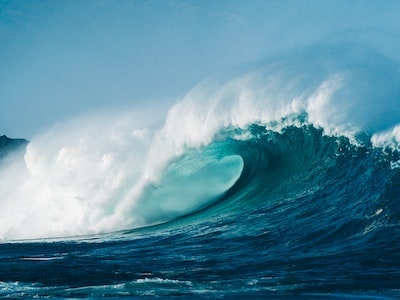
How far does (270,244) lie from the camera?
26.9ft

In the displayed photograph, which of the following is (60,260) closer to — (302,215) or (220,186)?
(302,215)

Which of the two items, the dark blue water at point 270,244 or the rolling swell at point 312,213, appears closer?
the dark blue water at point 270,244

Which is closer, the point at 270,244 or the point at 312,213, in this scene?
the point at 270,244

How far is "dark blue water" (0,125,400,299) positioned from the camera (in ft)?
17.5

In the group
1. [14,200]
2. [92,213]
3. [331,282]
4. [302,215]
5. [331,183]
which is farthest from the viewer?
[14,200]

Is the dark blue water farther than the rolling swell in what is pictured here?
No

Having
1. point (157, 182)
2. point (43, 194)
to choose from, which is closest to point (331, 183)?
point (157, 182)

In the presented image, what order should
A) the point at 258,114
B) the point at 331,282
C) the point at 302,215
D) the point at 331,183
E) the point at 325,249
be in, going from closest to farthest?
the point at 331,282, the point at 325,249, the point at 302,215, the point at 331,183, the point at 258,114

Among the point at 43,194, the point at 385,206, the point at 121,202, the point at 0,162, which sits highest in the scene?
the point at 0,162

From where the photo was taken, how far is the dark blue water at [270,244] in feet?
17.5

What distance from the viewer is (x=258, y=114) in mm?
15523

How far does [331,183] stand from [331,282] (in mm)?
6879

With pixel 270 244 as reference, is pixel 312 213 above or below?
above

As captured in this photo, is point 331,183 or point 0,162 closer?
point 331,183
